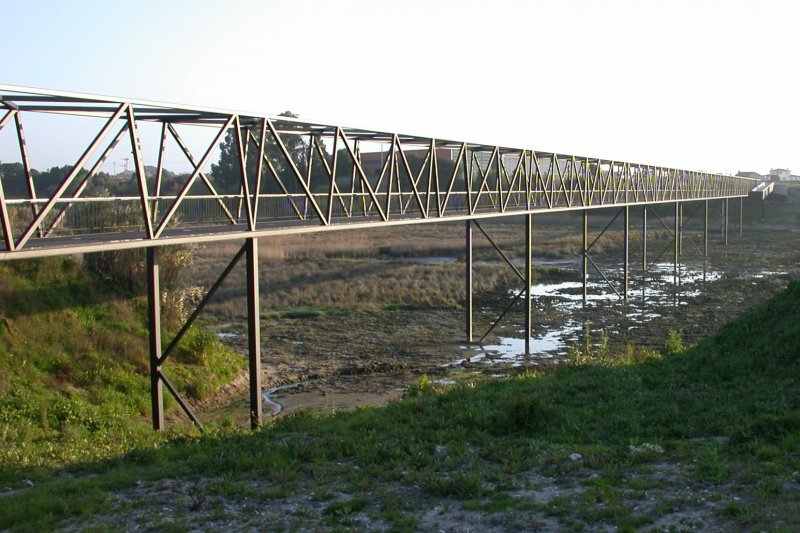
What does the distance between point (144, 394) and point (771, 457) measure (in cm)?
1196

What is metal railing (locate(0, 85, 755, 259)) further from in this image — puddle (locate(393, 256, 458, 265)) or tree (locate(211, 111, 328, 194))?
tree (locate(211, 111, 328, 194))

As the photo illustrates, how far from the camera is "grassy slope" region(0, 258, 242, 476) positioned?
488 inches

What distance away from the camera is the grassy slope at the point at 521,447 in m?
8.17

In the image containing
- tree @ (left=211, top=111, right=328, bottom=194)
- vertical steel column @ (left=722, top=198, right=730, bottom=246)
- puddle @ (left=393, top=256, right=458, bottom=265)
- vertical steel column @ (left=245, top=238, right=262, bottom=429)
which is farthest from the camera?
vertical steel column @ (left=722, top=198, right=730, bottom=246)

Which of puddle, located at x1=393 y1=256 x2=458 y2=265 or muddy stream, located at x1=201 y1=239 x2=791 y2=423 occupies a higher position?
puddle, located at x1=393 y1=256 x2=458 y2=265

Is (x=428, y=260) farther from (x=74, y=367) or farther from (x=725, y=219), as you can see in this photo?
(x=725, y=219)

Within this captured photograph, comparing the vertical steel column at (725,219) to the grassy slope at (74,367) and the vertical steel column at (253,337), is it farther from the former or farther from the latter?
the vertical steel column at (253,337)

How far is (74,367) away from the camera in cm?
1593

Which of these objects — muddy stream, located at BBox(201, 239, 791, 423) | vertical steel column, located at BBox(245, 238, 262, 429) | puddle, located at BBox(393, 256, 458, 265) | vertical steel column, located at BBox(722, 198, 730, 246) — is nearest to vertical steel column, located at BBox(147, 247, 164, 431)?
vertical steel column, located at BBox(245, 238, 262, 429)

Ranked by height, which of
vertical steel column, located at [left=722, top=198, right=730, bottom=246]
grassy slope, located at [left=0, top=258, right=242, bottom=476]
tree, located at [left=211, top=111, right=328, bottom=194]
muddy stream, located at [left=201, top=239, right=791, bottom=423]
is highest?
tree, located at [left=211, top=111, right=328, bottom=194]

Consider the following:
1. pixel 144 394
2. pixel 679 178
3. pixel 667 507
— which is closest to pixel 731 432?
pixel 667 507

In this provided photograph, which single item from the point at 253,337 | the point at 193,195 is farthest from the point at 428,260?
the point at 253,337

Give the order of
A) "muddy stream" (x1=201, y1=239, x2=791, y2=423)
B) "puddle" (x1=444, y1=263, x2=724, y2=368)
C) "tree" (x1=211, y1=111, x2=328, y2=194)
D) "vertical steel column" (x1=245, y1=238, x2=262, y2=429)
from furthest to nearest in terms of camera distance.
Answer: "tree" (x1=211, y1=111, x2=328, y2=194), "puddle" (x1=444, y1=263, x2=724, y2=368), "muddy stream" (x1=201, y1=239, x2=791, y2=423), "vertical steel column" (x1=245, y1=238, x2=262, y2=429)

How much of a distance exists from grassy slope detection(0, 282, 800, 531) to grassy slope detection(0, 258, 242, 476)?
180 cm
